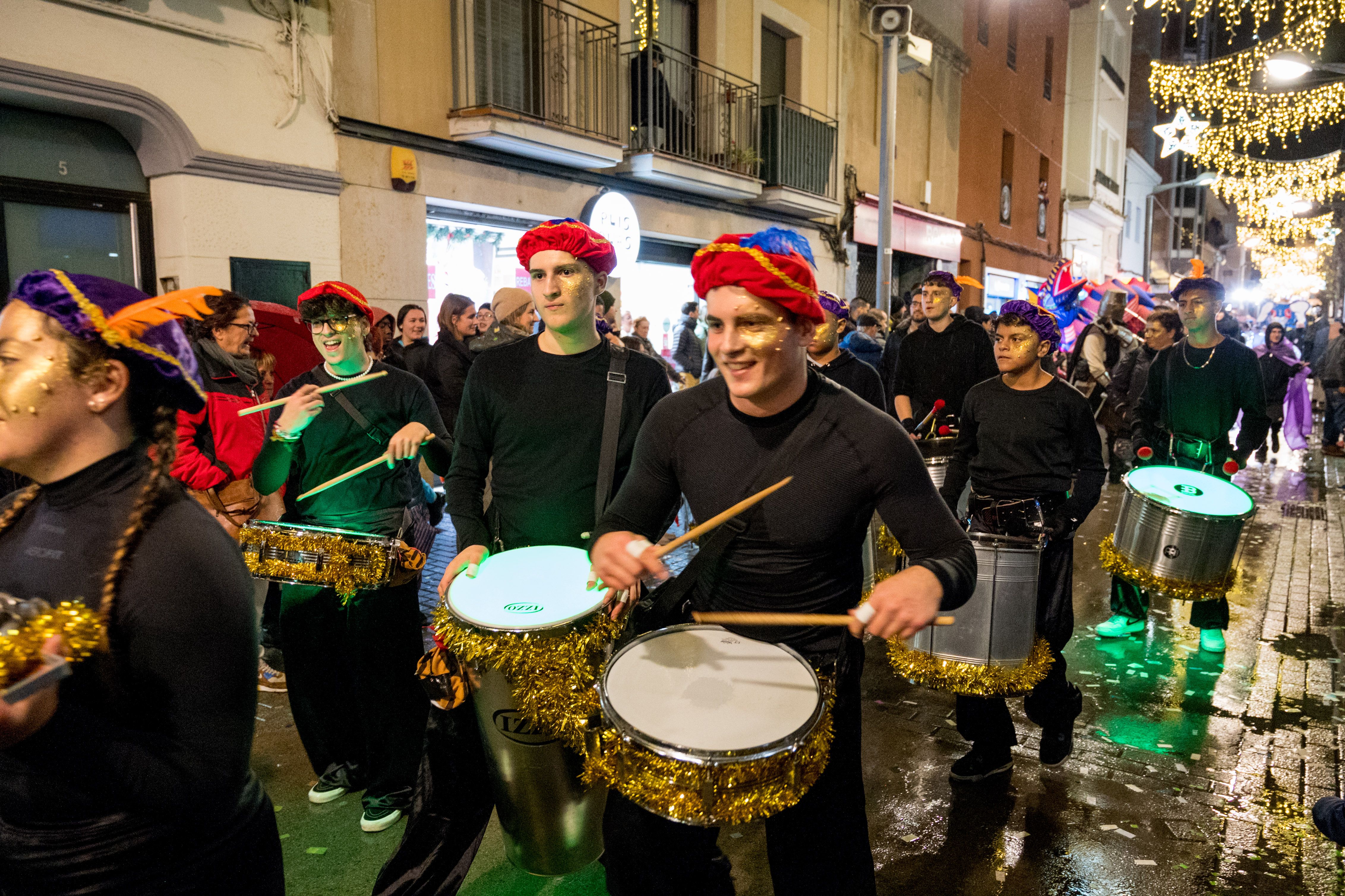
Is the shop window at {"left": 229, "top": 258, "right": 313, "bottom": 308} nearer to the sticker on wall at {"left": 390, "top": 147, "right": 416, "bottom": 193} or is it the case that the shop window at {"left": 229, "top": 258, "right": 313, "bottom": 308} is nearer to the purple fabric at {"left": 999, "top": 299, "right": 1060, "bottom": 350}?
the sticker on wall at {"left": 390, "top": 147, "right": 416, "bottom": 193}

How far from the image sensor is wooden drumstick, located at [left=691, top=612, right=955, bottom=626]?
2.15 meters

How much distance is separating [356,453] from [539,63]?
30.0 ft

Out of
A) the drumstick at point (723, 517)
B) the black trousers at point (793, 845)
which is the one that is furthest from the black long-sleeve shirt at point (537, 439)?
the black trousers at point (793, 845)

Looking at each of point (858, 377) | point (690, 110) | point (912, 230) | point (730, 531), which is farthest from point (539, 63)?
point (912, 230)

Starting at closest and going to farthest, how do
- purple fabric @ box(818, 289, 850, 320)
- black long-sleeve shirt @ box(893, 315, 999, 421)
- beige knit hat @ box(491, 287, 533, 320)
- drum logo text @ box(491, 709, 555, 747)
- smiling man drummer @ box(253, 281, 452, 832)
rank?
drum logo text @ box(491, 709, 555, 747), smiling man drummer @ box(253, 281, 452, 832), purple fabric @ box(818, 289, 850, 320), beige knit hat @ box(491, 287, 533, 320), black long-sleeve shirt @ box(893, 315, 999, 421)

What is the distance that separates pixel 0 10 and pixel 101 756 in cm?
741

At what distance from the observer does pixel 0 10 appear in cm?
649

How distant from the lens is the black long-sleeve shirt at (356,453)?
3635 mm

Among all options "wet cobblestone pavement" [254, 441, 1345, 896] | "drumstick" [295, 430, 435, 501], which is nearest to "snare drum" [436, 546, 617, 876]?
"wet cobblestone pavement" [254, 441, 1345, 896]

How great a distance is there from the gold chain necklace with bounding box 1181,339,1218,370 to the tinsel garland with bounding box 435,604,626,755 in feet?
16.7

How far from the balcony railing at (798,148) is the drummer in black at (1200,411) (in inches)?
422

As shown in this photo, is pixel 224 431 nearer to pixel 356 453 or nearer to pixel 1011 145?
pixel 356 453

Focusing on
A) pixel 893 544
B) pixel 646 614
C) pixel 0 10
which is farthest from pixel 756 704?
pixel 0 10

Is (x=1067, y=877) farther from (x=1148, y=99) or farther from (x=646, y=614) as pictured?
(x=1148, y=99)
